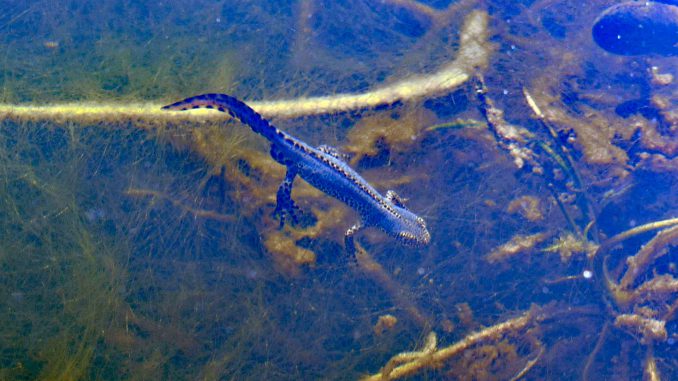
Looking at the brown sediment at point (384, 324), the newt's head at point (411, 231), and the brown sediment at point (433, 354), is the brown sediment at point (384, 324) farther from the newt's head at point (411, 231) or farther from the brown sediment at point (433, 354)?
the newt's head at point (411, 231)

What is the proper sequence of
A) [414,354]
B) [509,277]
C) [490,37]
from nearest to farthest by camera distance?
[414,354]
[509,277]
[490,37]

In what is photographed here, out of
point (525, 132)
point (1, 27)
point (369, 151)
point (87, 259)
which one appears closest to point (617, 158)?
point (525, 132)

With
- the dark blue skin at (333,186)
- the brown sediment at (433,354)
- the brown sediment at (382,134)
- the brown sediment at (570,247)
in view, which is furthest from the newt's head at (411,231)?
the brown sediment at (570,247)

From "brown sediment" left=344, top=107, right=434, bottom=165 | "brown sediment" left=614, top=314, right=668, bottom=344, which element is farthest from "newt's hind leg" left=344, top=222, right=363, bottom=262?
"brown sediment" left=614, top=314, right=668, bottom=344

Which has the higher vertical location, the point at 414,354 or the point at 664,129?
the point at 664,129

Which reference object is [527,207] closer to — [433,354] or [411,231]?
[411,231]

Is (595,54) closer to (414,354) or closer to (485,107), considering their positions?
(485,107)

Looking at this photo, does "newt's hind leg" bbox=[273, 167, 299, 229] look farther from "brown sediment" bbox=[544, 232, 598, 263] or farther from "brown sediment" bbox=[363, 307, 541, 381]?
"brown sediment" bbox=[544, 232, 598, 263]

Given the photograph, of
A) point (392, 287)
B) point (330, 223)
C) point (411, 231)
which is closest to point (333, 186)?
point (330, 223)
